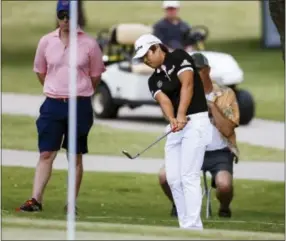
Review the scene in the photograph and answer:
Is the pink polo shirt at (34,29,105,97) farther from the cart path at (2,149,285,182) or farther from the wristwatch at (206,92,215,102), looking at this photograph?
the cart path at (2,149,285,182)

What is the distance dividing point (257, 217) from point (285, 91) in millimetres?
11661

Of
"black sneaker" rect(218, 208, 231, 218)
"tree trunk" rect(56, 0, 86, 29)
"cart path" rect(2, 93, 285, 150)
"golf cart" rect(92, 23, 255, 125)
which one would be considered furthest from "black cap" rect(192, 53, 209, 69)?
"tree trunk" rect(56, 0, 86, 29)

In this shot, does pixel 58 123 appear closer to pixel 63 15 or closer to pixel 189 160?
pixel 63 15

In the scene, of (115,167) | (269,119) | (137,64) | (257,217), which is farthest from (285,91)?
(257,217)

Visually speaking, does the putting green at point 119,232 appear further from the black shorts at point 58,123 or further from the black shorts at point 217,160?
the black shorts at point 217,160

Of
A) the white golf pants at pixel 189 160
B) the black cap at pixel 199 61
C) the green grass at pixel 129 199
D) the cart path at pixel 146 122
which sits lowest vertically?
the cart path at pixel 146 122

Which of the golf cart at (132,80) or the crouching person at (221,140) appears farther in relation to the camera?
the golf cart at (132,80)

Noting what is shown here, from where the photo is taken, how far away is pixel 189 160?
1041 centimetres

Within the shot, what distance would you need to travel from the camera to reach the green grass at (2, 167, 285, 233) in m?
11.1

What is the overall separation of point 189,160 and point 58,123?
4.89 feet

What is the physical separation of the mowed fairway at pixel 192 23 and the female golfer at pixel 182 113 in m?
10.8

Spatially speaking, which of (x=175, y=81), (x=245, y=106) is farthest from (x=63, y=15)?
(x=245, y=106)

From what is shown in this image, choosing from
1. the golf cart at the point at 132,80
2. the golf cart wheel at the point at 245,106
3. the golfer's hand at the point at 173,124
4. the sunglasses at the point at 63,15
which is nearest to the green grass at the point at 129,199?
the golfer's hand at the point at 173,124

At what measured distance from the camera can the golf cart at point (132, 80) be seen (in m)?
20.0
